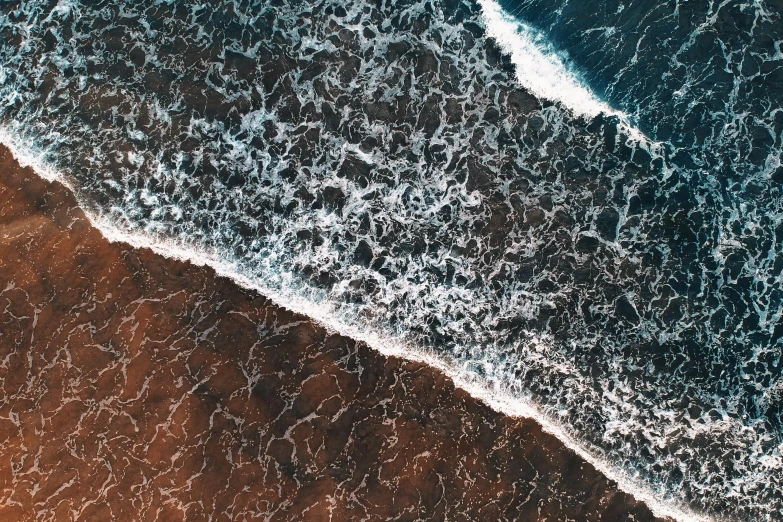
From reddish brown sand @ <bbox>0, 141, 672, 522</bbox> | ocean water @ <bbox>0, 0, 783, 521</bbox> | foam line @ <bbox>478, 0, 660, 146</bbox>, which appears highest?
foam line @ <bbox>478, 0, 660, 146</bbox>

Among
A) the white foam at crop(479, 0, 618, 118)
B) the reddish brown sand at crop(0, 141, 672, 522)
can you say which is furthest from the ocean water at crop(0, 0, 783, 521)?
the reddish brown sand at crop(0, 141, 672, 522)

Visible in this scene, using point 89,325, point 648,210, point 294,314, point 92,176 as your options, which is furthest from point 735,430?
point 92,176

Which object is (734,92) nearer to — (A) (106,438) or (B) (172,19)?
(B) (172,19)

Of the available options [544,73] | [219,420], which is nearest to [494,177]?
[544,73]

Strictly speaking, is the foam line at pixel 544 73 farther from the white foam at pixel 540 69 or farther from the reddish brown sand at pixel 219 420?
the reddish brown sand at pixel 219 420

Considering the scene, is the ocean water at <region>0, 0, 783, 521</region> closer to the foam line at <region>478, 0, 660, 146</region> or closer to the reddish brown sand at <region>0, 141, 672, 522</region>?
the foam line at <region>478, 0, 660, 146</region>

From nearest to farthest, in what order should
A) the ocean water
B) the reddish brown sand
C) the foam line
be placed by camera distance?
1. the reddish brown sand
2. the ocean water
3. the foam line

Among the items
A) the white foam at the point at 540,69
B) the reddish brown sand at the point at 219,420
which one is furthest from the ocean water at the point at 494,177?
the reddish brown sand at the point at 219,420

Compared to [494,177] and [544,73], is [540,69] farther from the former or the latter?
[494,177]
